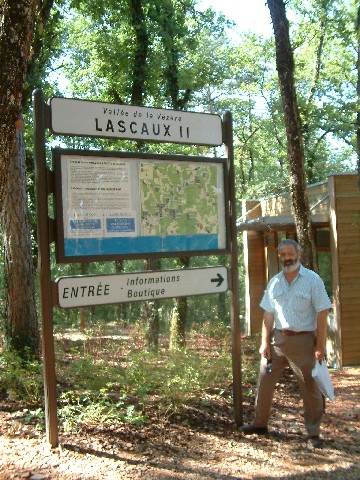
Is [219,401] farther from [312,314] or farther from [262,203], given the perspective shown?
[262,203]

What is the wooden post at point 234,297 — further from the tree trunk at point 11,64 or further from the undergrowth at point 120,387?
the tree trunk at point 11,64

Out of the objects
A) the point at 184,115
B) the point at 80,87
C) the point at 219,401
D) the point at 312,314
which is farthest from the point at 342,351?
the point at 80,87

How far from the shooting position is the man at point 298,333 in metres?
5.10

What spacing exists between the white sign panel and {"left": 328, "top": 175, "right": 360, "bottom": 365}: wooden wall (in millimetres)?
7032

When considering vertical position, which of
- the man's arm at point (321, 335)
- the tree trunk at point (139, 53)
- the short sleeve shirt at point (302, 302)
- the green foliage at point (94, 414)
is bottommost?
the green foliage at point (94, 414)

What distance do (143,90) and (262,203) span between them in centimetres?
531

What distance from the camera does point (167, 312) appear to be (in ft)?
79.6

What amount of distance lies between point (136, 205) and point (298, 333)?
188 centimetres

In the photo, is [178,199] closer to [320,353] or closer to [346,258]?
[320,353]

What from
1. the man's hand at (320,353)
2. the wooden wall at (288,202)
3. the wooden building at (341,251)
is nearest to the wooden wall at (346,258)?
the wooden building at (341,251)

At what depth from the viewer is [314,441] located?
5.07 metres

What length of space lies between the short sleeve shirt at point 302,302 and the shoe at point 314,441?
0.97 metres

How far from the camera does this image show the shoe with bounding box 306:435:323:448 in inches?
198

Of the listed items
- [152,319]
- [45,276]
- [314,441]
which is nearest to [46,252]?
[45,276]
